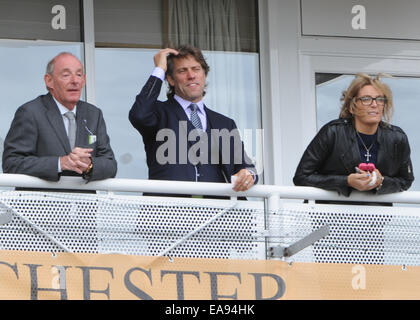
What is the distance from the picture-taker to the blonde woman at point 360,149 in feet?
25.4

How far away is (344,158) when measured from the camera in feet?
26.0

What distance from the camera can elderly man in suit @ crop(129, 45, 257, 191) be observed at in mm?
7918

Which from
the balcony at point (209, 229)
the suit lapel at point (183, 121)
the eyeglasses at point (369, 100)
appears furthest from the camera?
the suit lapel at point (183, 121)

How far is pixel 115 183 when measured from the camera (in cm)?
735

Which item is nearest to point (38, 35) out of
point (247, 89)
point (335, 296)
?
point (247, 89)

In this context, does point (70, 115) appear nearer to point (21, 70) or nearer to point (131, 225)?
point (131, 225)

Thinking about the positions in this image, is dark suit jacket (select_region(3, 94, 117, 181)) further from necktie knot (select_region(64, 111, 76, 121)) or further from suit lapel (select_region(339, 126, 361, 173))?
suit lapel (select_region(339, 126, 361, 173))

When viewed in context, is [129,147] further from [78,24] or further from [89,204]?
[89,204]

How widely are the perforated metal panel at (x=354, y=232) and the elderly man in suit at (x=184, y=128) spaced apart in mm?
370

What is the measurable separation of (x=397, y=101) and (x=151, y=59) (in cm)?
225

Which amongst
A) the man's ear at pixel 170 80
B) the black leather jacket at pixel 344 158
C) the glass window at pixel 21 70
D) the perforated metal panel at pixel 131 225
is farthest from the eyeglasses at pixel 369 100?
the glass window at pixel 21 70

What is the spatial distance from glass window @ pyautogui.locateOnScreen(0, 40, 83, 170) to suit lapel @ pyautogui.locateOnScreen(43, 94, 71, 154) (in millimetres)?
2240

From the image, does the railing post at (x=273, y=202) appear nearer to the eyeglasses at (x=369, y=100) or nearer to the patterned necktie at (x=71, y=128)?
the eyeglasses at (x=369, y=100)

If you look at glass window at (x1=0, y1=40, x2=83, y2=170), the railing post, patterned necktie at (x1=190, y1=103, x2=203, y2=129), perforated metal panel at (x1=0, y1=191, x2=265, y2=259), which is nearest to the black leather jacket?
the railing post
